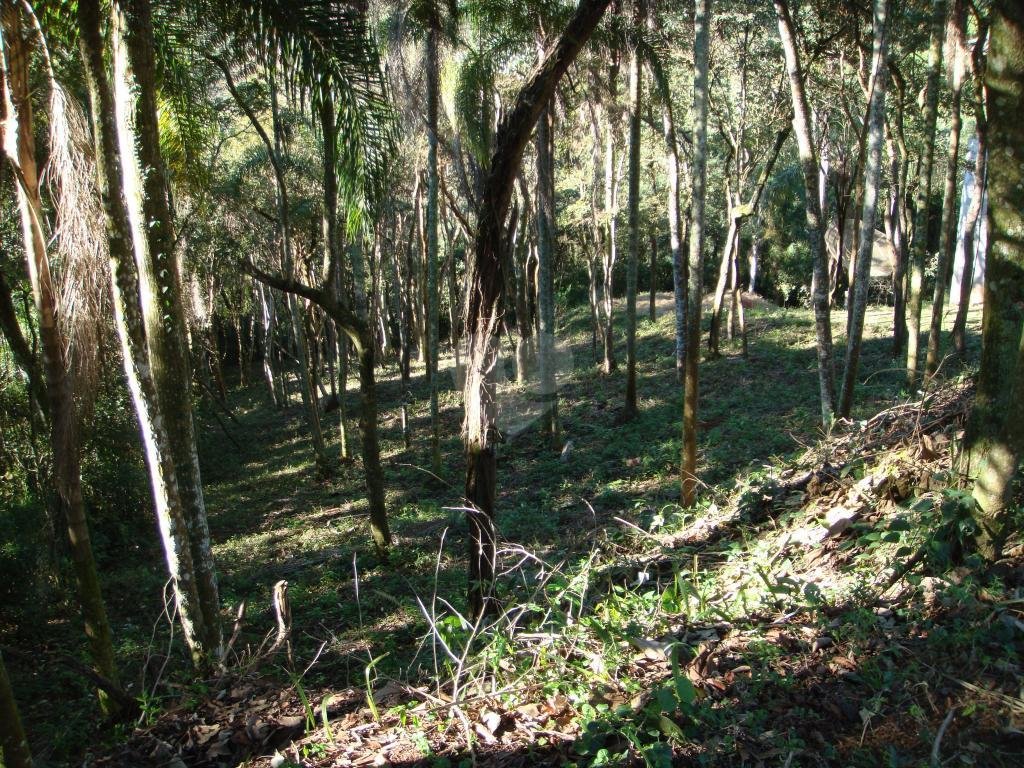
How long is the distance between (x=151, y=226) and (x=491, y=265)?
2.25 meters

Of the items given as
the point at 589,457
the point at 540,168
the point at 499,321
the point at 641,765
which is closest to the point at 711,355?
the point at 589,457

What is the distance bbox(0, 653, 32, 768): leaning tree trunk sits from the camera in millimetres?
2803

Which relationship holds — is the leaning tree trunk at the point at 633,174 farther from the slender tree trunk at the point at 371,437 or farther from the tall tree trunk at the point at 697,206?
the slender tree trunk at the point at 371,437

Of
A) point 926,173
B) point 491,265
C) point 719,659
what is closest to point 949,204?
point 926,173

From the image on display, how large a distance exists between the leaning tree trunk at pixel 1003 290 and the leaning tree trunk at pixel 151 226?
4.66 m

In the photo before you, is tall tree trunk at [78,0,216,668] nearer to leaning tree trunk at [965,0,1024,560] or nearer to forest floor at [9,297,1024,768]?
forest floor at [9,297,1024,768]

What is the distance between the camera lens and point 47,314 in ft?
17.3

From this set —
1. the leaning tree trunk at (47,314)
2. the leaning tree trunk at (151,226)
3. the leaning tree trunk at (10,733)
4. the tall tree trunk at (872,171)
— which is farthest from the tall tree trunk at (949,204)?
the leaning tree trunk at (10,733)

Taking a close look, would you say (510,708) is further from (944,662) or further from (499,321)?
(499,321)

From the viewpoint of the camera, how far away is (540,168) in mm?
13016

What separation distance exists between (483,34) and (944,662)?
40.3 feet

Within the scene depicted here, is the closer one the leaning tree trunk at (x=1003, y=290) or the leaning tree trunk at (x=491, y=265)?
the leaning tree trunk at (x=1003, y=290)

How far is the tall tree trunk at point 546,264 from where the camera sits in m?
13.0

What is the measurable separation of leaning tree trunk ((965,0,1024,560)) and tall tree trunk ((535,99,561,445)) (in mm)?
9405
